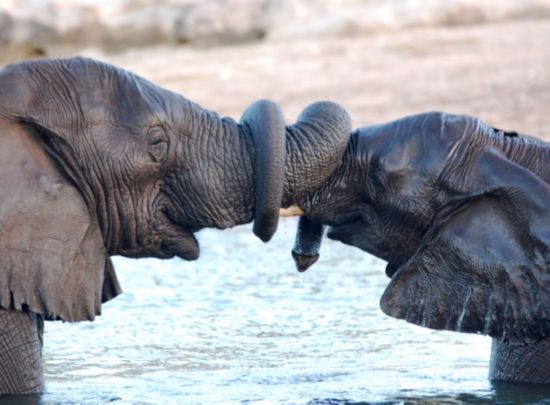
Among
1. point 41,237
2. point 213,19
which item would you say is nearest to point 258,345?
point 41,237

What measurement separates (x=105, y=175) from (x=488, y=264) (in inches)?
48.5

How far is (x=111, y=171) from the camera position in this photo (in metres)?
5.67

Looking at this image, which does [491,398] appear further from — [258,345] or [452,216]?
[258,345]

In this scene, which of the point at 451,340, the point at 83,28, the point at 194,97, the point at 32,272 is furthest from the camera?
the point at 83,28

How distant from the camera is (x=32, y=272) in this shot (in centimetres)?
558

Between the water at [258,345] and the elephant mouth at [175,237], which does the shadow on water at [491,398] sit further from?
the elephant mouth at [175,237]

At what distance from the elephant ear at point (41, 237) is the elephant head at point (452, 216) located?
0.75 m

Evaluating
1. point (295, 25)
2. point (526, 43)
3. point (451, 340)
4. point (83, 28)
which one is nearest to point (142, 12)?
point (83, 28)

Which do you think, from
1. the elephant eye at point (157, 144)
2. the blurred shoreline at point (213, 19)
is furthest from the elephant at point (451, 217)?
the blurred shoreline at point (213, 19)

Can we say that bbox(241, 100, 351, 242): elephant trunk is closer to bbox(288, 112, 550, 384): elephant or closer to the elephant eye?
bbox(288, 112, 550, 384): elephant

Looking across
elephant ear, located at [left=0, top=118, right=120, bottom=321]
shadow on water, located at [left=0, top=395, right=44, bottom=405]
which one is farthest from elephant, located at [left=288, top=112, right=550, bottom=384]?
shadow on water, located at [left=0, top=395, right=44, bottom=405]

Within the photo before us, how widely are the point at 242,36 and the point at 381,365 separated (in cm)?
1467

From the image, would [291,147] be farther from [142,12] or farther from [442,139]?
[142,12]

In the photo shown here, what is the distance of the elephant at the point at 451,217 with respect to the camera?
590 cm
